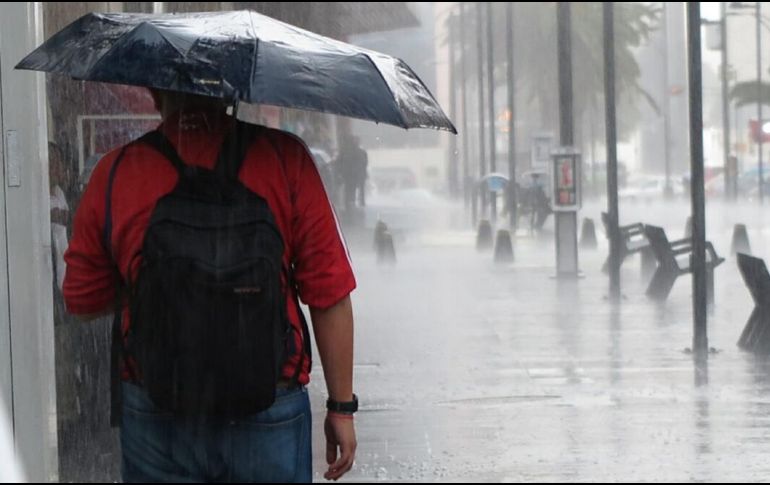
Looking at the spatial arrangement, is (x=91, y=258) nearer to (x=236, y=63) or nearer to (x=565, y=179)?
(x=236, y=63)

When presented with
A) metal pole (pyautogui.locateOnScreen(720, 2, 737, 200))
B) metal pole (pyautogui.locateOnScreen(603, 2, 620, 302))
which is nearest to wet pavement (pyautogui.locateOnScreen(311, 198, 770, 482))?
metal pole (pyautogui.locateOnScreen(603, 2, 620, 302))

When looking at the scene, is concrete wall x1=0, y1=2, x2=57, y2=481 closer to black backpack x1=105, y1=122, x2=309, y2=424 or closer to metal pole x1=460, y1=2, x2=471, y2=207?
black backpack x1=105, y1=122, x2=309, y2=424

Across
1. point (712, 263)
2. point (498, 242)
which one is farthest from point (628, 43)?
point (712, 263)

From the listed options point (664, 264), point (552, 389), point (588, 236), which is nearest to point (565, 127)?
point (664, 264)

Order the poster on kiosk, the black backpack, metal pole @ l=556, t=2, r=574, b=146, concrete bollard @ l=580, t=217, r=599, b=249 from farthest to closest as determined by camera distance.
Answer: concrete bollard @ l=580, t=217, r=599, b=249 → the poster on kiosk → metal pole @ l=556, t=2, r=574, b=146 → the black backpack

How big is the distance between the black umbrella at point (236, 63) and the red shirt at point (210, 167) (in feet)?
0.42

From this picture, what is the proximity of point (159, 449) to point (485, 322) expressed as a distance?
489 inches

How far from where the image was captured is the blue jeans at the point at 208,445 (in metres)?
3.96

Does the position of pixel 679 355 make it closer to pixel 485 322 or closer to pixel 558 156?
pixel 485 322

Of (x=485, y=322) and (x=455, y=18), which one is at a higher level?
(x=455, y=18)

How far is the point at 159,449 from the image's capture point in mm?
3984

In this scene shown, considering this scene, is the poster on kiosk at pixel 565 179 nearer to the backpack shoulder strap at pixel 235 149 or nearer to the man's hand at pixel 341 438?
the man's hand at pixel 341 438

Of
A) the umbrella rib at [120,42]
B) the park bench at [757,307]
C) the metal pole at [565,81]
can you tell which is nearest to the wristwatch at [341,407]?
the umbrella rib at [120,42]

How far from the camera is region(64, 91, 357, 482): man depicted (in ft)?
13.0
